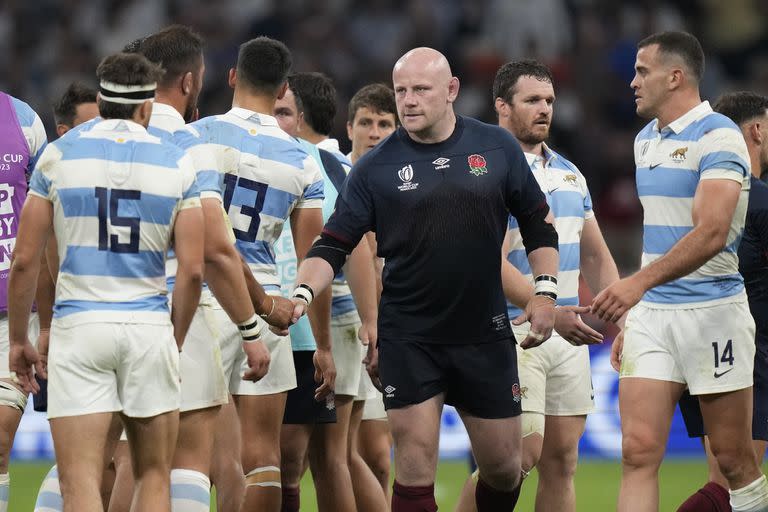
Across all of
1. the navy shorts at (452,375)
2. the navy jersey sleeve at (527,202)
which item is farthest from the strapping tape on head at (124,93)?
the navy jersey sleeve at (527,202)

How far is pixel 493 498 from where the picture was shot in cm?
682

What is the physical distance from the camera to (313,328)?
729cm

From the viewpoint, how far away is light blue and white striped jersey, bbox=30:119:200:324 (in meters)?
5.72

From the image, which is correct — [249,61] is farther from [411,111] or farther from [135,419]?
[135,419]

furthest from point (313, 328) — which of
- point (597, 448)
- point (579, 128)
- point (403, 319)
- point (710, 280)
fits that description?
point (579, 128)

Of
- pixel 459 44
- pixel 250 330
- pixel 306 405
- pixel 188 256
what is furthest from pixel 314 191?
pixel 459 44

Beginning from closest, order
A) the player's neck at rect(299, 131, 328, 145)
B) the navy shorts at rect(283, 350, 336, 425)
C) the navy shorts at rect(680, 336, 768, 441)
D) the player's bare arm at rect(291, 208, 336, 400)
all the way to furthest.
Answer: the player's bare arm at rect(291, 208, 336, 400), the navy shorts at rect(680, 336, 768, 441), the navy shorts at rect(283, 350, 336, 425), the player's neck at rect(299, 131, 328, 145)

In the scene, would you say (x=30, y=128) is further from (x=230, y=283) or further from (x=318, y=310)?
(x=318, y=310)

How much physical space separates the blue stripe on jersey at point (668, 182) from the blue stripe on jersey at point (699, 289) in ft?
1.52

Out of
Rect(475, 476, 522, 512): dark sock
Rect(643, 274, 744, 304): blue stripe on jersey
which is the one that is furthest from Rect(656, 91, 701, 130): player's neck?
Rect(475, 476, 522, 512): dark sock

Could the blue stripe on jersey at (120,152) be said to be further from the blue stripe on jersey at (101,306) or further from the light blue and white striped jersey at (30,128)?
the light blue and white striped jersey at (30,128)

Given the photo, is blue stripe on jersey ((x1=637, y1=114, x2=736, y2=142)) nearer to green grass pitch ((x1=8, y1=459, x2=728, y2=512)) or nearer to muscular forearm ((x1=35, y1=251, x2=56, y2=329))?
muscular forearm ((x1=35, y1=251, x2=56, y2=329))

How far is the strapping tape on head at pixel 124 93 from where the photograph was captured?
19.4ft

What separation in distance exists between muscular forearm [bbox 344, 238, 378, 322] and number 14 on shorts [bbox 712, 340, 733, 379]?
1.98 metres
